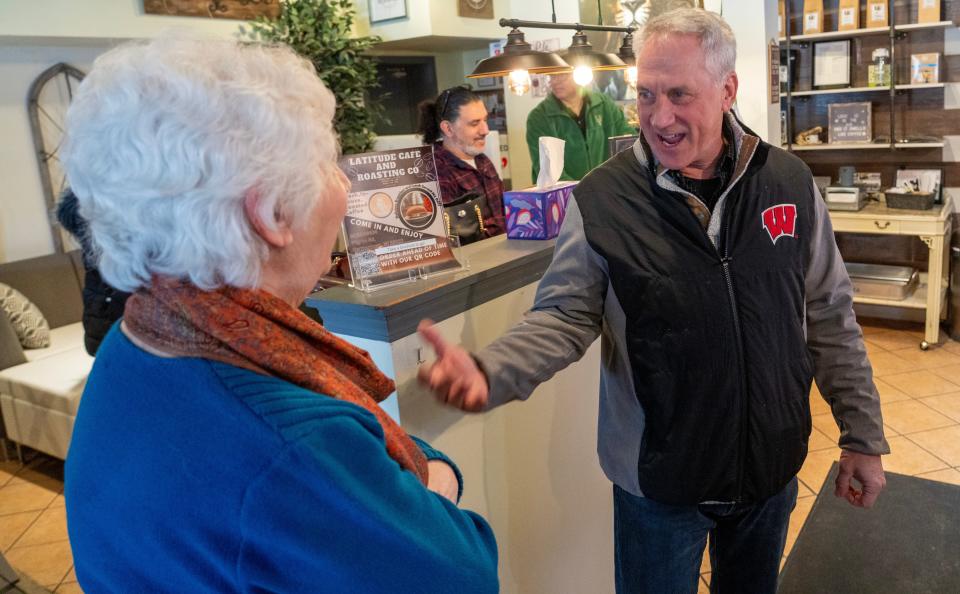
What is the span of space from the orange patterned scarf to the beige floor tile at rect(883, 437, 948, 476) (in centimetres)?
309

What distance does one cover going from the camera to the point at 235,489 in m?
0.69

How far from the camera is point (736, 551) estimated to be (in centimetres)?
157

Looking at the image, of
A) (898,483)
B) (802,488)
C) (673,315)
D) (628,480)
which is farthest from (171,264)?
(802,488)

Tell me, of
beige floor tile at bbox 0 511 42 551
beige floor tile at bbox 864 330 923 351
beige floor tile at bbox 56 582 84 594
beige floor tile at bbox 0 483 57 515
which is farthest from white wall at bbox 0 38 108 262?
beige floor tile at bbox 864 330 923 351

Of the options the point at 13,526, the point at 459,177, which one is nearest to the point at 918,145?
the point at 459,177

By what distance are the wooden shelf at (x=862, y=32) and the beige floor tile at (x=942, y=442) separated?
2486 mm

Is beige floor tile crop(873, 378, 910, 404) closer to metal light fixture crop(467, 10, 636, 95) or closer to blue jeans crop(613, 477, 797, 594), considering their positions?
metal light fixture crop(467, 10, 636, 95)

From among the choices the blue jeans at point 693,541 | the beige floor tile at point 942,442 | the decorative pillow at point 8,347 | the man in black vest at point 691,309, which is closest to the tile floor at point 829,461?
the beige floor tile at point 942,442

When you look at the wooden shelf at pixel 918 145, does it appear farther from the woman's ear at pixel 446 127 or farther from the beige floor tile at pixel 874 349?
the woman's ear at pixel 446 127

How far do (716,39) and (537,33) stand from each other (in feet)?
11.1

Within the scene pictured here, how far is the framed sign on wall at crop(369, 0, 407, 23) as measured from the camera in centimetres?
593

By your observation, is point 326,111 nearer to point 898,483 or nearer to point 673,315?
point 673,315

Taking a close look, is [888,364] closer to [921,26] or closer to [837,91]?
[837,91]

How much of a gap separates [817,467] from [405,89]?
5678 mm
